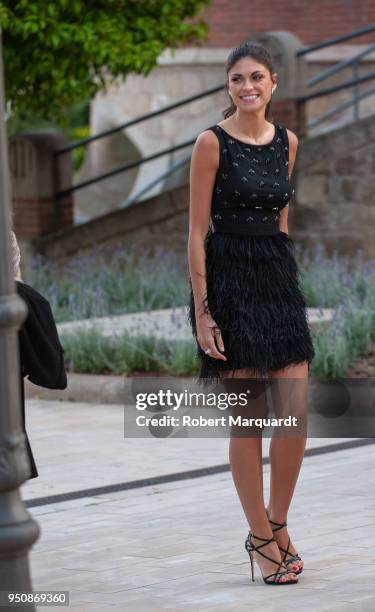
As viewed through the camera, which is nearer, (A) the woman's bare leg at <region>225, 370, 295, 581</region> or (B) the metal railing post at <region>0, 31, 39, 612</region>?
(B) the metal railing post at <region>0, 31, 39, 612</region>

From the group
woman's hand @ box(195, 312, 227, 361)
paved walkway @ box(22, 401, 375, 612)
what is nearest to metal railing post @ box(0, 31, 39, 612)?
paved walkway @ box(22, 401, 375, 612)

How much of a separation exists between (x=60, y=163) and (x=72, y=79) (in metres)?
3.49

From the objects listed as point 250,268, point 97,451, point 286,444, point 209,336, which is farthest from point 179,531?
point 97,451

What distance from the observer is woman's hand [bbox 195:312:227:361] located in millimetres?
6184

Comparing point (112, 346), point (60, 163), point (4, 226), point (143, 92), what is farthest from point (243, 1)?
point (4, 226)

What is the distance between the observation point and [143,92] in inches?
1023

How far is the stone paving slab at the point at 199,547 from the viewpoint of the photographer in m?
6.05

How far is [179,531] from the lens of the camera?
7465mm

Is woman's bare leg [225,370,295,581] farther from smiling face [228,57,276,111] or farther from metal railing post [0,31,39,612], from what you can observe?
metal railing post [0,31,39,612]

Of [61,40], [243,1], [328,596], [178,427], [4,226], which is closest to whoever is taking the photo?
[4,226]

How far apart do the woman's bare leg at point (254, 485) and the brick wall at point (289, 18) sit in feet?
56.7

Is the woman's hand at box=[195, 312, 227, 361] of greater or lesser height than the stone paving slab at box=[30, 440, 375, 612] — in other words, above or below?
above

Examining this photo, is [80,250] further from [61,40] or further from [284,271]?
[284,271]

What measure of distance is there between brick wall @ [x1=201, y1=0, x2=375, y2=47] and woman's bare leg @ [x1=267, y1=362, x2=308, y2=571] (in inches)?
677
